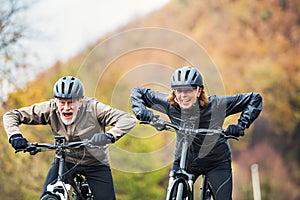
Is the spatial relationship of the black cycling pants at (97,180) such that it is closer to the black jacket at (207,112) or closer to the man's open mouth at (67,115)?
the man's open mouth at (67,115)

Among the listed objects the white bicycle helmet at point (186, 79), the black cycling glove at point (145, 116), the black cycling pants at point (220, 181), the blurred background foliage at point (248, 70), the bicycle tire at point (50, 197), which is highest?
the blurred background foliage at point (248, 70)

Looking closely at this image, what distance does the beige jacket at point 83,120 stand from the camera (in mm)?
8289

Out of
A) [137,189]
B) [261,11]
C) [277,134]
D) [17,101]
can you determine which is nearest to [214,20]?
[261,11]

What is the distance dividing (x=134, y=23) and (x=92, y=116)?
4867 centimetres

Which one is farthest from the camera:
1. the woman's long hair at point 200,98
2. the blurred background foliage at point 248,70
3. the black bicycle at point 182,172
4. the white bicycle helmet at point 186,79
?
the blurred background foliage at point 248,70

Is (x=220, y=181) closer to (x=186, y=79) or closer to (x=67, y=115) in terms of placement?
(x=186, y=79)

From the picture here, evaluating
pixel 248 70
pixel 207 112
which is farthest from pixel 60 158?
pixel 248 70

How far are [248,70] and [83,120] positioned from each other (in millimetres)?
48049

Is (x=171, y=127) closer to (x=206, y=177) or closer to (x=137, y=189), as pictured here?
(x=206, y=177)

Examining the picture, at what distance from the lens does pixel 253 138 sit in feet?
172

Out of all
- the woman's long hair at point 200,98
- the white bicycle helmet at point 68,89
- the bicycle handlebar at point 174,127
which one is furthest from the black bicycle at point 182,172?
the white bicycle helmet at point 68,89

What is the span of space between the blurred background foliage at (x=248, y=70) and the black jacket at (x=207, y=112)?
91.6 feet

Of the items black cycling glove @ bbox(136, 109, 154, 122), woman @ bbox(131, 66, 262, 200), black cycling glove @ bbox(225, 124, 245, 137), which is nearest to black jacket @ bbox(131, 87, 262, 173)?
woman @ bbox(131, 66, 262, 200)

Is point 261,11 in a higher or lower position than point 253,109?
higher
